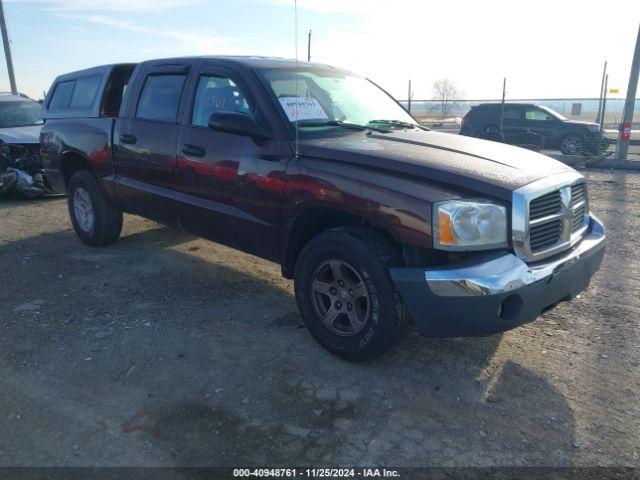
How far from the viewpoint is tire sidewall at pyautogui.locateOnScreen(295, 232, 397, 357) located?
9.91 feet

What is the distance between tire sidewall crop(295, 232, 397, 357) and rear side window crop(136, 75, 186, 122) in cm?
196

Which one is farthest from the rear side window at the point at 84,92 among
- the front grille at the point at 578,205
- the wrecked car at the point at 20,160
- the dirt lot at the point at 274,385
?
the front grille at the point at 578,205

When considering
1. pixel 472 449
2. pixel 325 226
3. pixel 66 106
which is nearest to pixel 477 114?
pixel 66 106

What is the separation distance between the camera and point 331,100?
4195 mm

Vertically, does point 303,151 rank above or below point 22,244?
above

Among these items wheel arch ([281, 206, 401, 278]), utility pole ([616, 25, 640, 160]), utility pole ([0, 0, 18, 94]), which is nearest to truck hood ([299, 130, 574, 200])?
wheel arch ([281, 206, 401, 278])

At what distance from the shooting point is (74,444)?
2.66m

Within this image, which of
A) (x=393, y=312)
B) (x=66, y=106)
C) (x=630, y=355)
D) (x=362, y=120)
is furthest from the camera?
(x=66, y=106)

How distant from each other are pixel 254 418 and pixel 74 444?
2.96 ft

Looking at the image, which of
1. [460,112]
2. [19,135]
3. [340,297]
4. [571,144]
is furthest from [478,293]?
[460,112]

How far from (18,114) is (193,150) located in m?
8.04

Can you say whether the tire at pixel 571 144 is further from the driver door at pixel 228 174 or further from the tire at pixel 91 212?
the driver door at pixel 228 174

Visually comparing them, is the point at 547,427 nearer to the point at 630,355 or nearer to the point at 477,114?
the point at 630,355

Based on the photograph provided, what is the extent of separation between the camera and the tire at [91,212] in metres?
5.71
